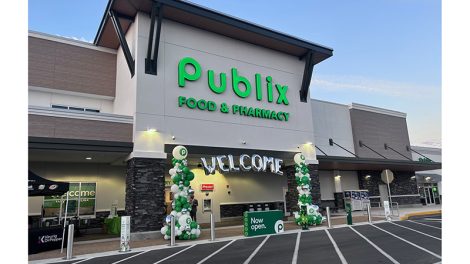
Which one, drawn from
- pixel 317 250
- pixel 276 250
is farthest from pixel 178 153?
pixel 317 250

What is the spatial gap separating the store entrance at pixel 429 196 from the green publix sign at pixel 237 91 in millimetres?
23608

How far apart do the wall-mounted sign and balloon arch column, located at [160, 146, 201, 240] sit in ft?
4.18

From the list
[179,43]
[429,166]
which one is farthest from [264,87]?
[429,166]

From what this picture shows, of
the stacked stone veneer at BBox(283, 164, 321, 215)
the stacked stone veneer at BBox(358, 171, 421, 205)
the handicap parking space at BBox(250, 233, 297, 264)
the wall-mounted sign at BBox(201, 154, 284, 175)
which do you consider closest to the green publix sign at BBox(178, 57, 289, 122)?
the wall-mounted sign at BBox(201, 154, 284, 175)

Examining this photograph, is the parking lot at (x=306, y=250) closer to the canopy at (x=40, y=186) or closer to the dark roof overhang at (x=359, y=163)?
the canopy at (x=40, y=186)

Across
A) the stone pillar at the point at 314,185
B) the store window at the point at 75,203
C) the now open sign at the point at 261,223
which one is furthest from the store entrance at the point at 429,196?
the store window at the point at 75,203

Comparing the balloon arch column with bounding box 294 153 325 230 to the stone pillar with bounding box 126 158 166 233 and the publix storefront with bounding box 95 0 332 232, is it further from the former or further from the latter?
the stone pillar with bounding box 126 158 166 233

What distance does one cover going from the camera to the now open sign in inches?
532

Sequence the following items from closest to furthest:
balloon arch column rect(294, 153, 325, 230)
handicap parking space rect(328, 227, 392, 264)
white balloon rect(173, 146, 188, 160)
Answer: handicap parking space rect(328, 227, 392, 264) → white balloon rect(173, 146, 188, 160) → balloon arch column rect(294, 153, 325, 230)

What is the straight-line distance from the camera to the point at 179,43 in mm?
16562

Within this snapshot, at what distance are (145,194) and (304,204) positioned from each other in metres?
8.14

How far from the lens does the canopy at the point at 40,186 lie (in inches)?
457

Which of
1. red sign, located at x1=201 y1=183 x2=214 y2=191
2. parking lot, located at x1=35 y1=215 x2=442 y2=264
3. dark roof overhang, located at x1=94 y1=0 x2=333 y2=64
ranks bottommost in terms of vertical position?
parking lot, located at x1=35 y1=215 x2=442 y2=264

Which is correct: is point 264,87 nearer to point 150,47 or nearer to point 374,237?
point 150,47
